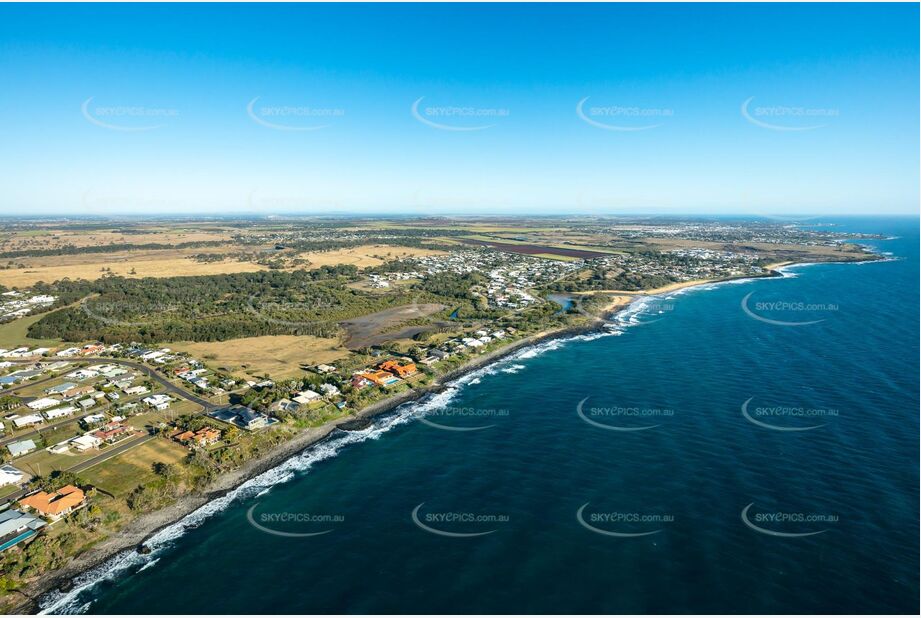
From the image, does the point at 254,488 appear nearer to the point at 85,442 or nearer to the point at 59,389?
the point at 85,442

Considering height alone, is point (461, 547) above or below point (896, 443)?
below

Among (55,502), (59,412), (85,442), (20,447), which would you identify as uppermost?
(59,412)

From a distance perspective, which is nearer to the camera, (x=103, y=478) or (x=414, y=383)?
(x=103, y=478)

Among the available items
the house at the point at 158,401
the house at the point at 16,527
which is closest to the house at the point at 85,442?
the house at the point at 158,401

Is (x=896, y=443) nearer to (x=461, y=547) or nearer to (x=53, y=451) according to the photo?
(x=461, y=547)

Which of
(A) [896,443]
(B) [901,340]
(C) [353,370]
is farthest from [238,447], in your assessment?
(B) [901,340]

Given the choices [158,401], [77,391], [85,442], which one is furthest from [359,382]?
[77,391]
